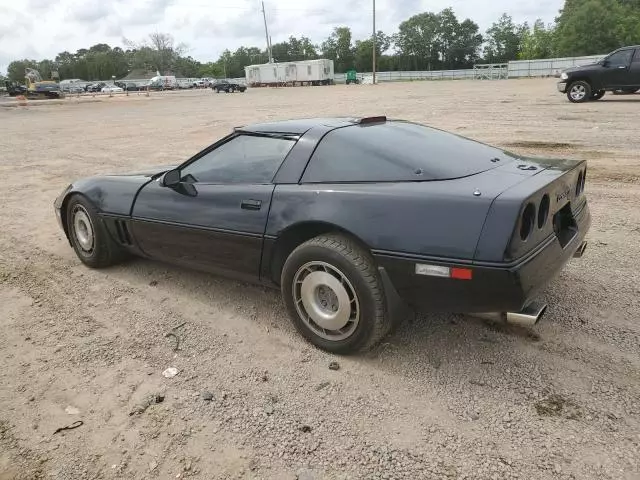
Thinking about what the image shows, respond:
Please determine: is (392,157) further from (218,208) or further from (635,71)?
(635,71)

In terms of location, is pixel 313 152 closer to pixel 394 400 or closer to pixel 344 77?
pixel 394 400

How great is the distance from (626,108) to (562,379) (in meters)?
13.7

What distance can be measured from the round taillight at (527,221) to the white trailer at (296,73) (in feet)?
191

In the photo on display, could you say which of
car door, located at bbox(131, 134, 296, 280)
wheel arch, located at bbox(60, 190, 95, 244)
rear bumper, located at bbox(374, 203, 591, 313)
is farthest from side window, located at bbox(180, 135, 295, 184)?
wheel arch, located at bbox(60, 190, 95, 244)

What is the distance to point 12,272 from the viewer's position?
4.46m

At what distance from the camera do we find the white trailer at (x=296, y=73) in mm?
57688

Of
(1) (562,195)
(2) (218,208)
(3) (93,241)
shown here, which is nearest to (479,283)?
(1) (562,195)

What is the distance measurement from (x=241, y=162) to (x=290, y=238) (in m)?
0.72

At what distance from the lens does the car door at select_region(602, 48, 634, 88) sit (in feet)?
49.0

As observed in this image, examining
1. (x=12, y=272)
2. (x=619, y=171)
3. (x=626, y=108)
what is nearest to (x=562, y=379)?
(x=12, y=272)

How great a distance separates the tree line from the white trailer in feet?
111

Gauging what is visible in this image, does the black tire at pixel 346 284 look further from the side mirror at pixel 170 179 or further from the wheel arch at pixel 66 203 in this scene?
the wheel arch at pixel 66 203

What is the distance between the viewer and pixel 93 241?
4.23m

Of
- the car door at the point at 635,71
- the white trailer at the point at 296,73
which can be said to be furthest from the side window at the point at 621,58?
the white trailer at the point at 296,73
